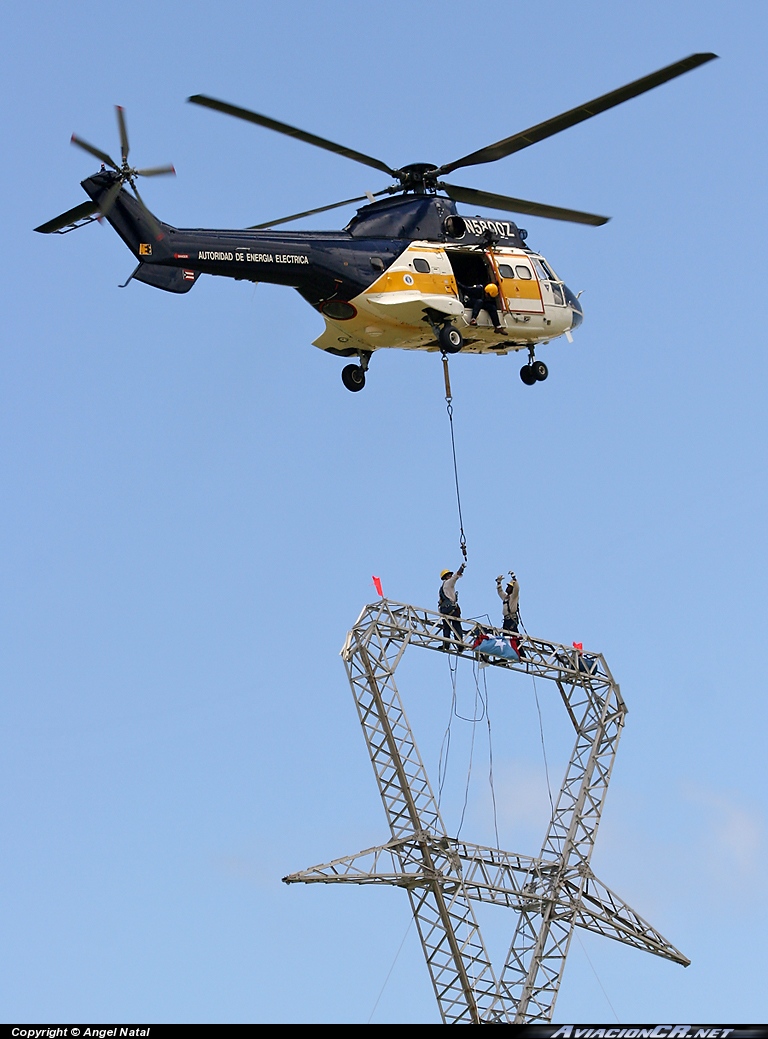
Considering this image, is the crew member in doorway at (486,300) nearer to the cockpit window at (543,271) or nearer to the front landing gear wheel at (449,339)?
the front landing gear wheel at (449,339)

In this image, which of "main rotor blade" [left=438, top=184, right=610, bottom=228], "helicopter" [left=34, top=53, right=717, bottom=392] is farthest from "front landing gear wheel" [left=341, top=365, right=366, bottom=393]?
"main rotor blade" [left=438, top=184, right=610, bottom=228]

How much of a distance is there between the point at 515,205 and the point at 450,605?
936 centimetres

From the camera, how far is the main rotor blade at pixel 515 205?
47.1m

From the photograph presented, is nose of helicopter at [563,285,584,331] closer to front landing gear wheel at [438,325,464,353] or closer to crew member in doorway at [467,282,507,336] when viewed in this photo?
crew member in doorway at [467,282,507,336]

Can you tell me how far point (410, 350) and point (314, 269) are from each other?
4357 millimetres

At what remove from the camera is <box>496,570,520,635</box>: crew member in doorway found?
44.9 m

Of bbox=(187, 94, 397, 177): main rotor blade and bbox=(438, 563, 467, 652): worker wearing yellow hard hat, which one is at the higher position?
bbox=(187, 94, 397, 177): main rotor blade

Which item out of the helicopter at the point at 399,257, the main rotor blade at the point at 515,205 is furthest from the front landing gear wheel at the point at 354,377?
the main rotor blade at the point at 515,205

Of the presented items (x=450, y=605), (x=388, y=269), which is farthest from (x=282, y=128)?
(x=450, y=605)

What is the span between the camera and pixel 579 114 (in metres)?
43.2

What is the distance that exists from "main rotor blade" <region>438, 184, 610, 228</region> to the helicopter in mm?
40
